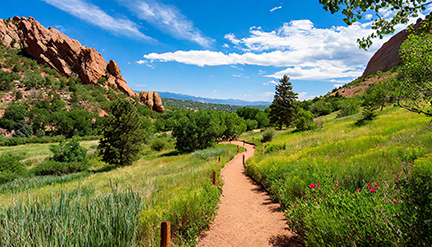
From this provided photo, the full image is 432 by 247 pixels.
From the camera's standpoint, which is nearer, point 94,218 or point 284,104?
point 94,218

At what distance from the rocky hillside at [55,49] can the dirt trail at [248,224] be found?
375 ft

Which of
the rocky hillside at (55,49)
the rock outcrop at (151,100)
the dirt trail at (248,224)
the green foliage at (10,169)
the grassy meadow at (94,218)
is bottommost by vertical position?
the green foliage at (10,169)

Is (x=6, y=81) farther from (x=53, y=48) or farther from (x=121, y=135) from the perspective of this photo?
(x=121, y=135)

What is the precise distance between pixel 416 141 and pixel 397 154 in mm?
1824

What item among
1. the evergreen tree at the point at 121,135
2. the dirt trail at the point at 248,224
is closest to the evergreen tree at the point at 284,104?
the evergreen tree at the point at 121,135

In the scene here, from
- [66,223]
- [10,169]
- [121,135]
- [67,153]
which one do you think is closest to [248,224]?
[66,223]

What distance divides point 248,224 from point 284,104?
38.6m

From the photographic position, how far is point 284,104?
40.5m

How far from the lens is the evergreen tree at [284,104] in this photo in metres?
40.2

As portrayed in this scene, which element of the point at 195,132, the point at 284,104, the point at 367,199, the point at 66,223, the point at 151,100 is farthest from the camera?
the point at 151,100

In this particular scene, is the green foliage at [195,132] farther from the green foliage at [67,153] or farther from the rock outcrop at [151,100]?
the rock outcrop at [151,100]

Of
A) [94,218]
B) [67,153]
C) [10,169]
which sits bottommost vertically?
[10,169]

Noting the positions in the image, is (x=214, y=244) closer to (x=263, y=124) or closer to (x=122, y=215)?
(x=122, y=215)

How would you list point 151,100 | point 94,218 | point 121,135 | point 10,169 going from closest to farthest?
1. point 94,218
2. point 10,169
3. point 121,135
4. point 151,100
